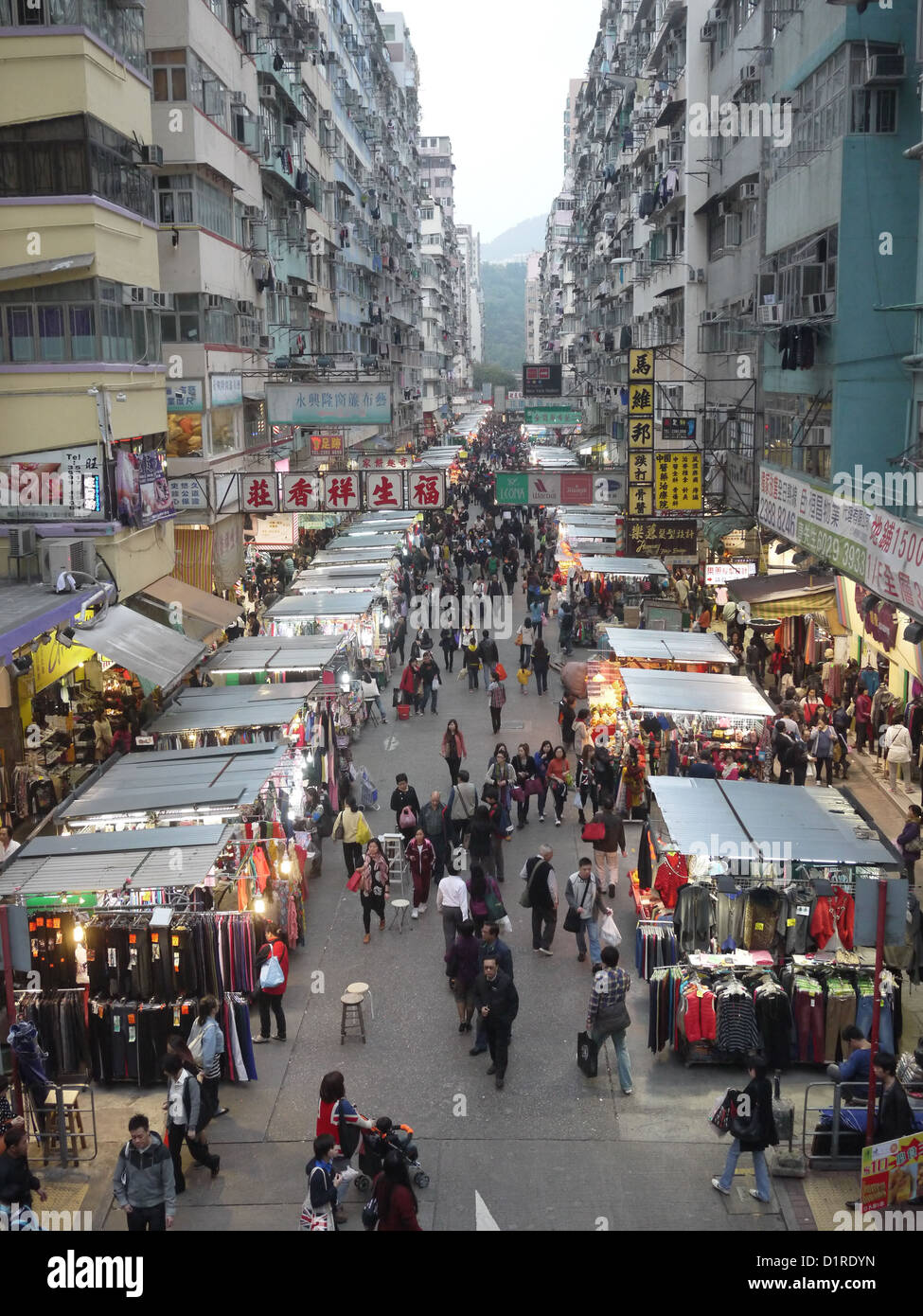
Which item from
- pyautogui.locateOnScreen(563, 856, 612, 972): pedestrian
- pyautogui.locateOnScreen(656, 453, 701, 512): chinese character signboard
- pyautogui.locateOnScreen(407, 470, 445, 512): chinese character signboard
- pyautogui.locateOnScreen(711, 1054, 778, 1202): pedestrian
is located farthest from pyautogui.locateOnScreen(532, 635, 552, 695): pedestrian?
pyautogui.locateOnScreen(711, 1054, 778, 1202): pedestrian

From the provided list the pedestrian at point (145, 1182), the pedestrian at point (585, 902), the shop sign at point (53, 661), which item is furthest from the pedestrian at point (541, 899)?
the shop sign at point (53, 661)

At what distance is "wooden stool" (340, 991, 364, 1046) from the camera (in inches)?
466

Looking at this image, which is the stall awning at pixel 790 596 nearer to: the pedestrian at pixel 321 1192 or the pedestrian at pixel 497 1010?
the pedestrian at pixel 497 1010

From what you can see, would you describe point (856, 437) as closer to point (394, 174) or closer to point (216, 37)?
point (216, 37)

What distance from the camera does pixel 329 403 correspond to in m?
24.3

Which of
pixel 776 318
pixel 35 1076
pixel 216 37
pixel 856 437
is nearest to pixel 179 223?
pixel 216 37

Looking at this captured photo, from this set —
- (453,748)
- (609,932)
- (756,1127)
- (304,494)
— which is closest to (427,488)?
(304,494)

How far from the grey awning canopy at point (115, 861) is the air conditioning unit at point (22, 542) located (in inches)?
266

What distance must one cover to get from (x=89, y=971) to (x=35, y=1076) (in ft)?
4.33

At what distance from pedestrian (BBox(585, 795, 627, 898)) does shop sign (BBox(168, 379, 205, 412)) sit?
1448cm

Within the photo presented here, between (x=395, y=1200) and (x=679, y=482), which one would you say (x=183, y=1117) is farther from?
(x=679, y=482)

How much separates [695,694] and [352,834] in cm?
634

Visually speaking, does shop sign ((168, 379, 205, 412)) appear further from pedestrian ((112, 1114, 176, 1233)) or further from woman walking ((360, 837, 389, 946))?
pedestrian ((112, 1114, 176, 1233))

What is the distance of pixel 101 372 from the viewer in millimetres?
19609
